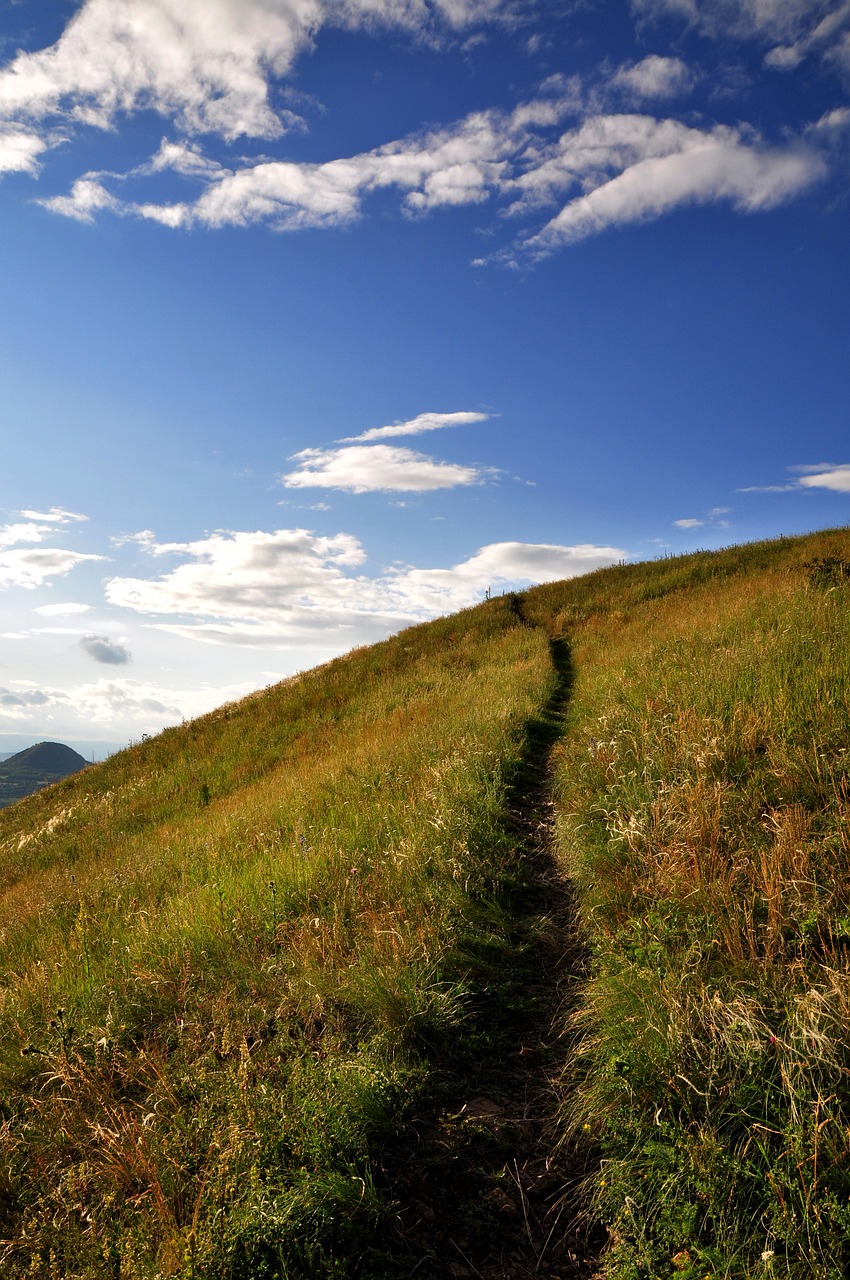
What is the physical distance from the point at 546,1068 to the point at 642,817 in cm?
210

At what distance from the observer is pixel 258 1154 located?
2.93m

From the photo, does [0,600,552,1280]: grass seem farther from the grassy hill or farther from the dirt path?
the dirt path

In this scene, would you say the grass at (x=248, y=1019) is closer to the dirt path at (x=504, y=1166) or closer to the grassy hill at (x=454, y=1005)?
the grassy hill at (x=454, y=1005)

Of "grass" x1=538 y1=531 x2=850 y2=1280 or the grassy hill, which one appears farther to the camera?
the grassy hill

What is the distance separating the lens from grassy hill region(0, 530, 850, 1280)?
2.66 metres

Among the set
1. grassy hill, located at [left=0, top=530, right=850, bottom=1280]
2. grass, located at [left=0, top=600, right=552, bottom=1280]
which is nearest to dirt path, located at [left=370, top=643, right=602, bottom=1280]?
grassy hill, located at [left=0, top=530, right=850, bottom=1280]

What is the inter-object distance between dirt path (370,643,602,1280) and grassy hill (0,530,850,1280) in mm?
43

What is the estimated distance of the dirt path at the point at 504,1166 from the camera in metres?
2.74

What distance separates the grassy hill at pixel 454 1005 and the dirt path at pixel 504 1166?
43 mm

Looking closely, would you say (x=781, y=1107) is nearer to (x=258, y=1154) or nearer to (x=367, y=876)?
(x=258, y=1154)

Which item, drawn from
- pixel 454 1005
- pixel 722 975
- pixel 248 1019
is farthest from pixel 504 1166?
pixel 248 1019

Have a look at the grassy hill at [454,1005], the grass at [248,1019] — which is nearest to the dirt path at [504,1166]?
the grassy hill at [454,1005]

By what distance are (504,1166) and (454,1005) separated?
93 centimetres

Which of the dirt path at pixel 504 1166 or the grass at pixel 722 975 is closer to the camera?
the grass at pixel 722 975
